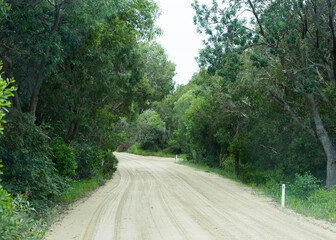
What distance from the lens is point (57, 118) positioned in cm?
1478

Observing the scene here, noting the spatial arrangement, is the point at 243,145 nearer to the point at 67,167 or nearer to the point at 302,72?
the point at 302,72

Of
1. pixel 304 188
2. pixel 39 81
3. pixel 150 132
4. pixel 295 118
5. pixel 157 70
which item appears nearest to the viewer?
pixel 39 81

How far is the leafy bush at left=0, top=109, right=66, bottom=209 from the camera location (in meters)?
8.68

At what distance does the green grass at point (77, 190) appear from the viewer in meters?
12.0

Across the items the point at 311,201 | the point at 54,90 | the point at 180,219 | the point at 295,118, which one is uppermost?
the point at 54,90

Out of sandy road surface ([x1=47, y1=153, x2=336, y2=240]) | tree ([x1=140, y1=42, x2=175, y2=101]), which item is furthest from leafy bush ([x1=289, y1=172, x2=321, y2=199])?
tree ([x1=140, y1=42, x2=175, y2=101])

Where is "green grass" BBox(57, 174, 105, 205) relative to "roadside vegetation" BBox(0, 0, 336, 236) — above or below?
below

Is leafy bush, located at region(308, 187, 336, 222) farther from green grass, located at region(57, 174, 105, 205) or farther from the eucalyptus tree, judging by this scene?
green grass, located at region(57, 174, 105, 205)

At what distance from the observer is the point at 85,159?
15930 millimetres

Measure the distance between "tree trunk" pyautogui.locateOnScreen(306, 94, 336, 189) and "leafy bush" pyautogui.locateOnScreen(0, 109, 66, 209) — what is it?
1090cm

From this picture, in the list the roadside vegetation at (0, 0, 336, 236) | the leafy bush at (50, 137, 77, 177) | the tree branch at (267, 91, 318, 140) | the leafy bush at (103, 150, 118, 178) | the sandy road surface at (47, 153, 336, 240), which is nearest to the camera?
the sandy road surface at (47, 153, 336, 240)

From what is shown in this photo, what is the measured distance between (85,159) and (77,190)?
8.48ft

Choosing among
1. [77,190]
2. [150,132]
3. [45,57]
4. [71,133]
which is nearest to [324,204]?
[77,190]

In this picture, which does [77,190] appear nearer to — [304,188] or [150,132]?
[304,188]
